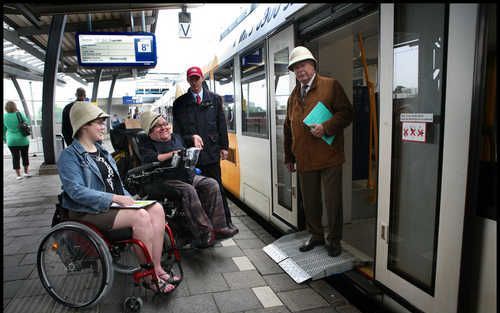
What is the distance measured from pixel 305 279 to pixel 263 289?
0.35 meters

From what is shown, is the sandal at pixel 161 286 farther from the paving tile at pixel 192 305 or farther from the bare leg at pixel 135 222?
the bare leg at pixel 135 222

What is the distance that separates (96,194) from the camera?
8.36 ft

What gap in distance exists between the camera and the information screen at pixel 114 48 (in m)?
7.00

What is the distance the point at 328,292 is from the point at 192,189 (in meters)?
1.50

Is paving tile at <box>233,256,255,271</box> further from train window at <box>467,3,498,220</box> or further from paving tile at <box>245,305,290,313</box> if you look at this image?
train window at <box>467,3,498,220</box>

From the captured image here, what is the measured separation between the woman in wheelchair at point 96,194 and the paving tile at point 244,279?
1.56ft

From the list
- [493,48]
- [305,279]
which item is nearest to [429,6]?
[493,48]

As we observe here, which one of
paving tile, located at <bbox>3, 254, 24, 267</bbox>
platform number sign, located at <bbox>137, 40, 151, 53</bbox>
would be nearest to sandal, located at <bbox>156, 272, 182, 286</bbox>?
paving tile, located at <bbox>3, 254, 24, 267</bbox>

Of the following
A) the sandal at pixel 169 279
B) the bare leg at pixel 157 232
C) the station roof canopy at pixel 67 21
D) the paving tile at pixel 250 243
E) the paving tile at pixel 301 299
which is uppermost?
the station roof canopy at pixel 67 21

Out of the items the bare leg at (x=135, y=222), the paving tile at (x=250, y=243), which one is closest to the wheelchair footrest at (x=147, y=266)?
the bare leg at (x=135, y=222)

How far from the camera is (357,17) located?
2711 mm

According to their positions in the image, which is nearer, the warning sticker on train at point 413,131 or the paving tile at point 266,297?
the warning sticker on train at point 413,131

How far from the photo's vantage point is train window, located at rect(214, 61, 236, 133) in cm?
530

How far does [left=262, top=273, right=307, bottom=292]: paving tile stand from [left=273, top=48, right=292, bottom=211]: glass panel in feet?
2.65
